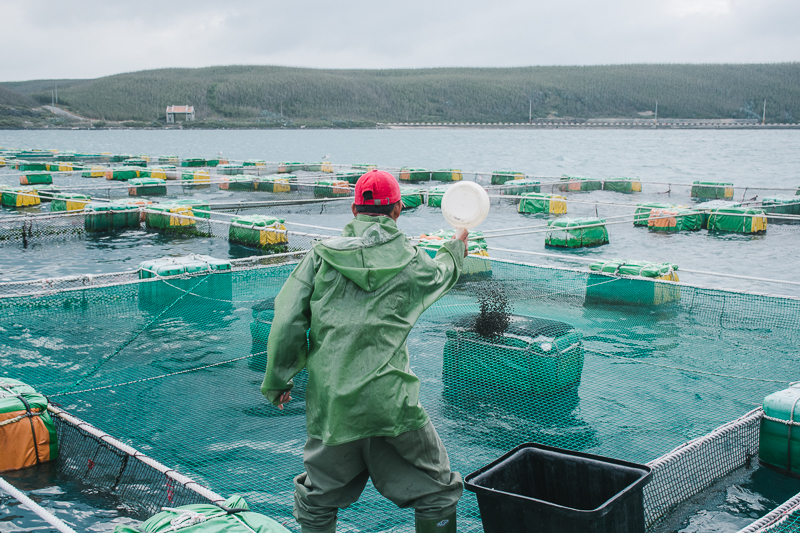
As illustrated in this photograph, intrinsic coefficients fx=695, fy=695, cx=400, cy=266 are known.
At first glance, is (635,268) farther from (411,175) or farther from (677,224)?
(411,175)

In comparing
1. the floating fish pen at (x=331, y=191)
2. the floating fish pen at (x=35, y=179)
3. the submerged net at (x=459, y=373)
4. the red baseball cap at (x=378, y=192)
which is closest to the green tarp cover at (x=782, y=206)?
the floating fish pen at (x=331, y=191)

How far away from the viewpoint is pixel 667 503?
5.57 m

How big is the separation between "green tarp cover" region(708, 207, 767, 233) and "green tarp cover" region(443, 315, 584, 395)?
62.6 ft

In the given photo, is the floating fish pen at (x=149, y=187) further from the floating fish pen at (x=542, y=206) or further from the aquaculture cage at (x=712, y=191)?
the aquaculture cage at (x=712, y=191)

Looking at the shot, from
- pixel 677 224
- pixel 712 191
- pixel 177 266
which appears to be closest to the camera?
pixel 177 266

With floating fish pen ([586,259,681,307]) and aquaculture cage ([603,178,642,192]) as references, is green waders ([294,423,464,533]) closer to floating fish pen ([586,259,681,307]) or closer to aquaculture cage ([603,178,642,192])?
floating fish pen ([586,259,681,307])

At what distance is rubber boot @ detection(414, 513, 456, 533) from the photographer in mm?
3508

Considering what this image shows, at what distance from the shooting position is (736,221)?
2545 centimetres

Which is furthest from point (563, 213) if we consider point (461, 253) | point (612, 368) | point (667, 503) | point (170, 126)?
point (170, 126)

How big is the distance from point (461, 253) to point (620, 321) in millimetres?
8420

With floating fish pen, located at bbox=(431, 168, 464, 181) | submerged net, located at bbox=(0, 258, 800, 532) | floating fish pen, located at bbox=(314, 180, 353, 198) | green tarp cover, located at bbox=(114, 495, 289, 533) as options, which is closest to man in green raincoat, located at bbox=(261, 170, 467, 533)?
green tarp cover, located at bbox=(114, 495, 289, 533)

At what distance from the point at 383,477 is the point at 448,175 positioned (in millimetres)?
40967

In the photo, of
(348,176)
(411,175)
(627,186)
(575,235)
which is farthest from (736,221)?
(411,175)

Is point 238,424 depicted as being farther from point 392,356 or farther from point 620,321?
point 620,321
